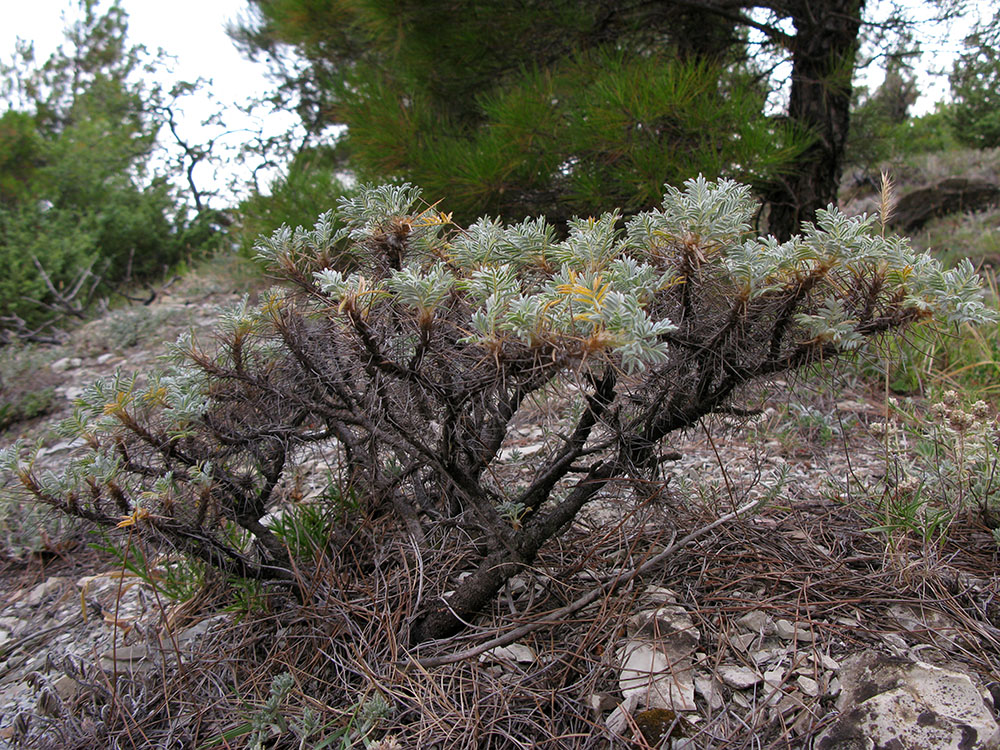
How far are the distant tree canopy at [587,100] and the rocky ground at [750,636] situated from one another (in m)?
1.50

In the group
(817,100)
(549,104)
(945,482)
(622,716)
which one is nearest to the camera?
(622,716)

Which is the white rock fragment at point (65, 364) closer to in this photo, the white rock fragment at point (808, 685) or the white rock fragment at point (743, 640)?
the white rock fragment at point (743, 640)

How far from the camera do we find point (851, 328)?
104 cm

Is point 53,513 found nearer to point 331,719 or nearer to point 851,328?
point 331,719

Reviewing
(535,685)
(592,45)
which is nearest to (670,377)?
(535,685)

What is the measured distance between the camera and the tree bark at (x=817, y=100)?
344 cm

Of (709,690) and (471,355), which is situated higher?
(471,355)

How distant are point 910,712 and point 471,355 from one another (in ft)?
3.21

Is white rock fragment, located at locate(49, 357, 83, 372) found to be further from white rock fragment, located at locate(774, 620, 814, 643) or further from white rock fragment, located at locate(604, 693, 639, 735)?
white rock fragment, located at locate(774, 620, 814, 643)

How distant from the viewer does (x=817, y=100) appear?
11.5 feet

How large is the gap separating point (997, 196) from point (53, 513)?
9.44 m

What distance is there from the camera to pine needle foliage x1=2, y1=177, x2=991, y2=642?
3.39ft

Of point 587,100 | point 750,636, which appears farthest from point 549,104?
point 750,636

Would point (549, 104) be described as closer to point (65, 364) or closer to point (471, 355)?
point (471, 355)
